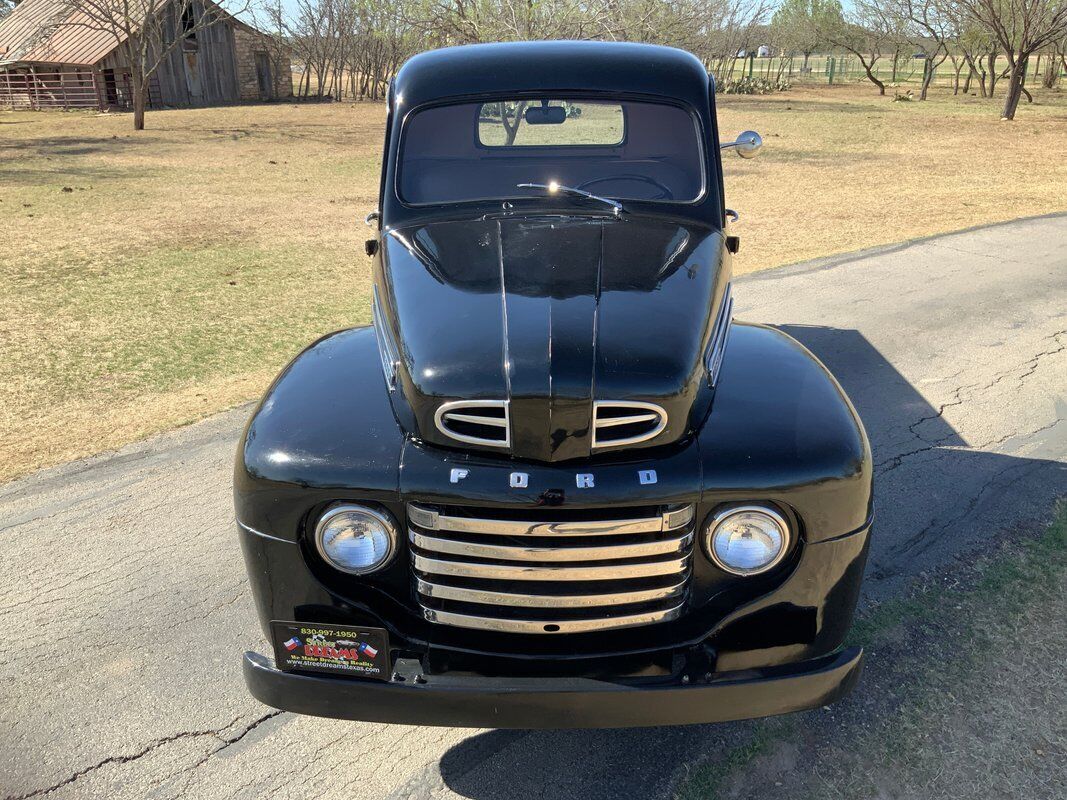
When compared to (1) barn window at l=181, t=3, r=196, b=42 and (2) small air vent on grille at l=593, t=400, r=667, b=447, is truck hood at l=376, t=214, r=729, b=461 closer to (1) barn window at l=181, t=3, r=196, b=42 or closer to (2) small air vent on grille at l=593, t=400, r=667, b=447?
(2) small air vent on grille at l=593, t=400, r=667, b=447

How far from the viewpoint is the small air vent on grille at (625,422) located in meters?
2.32

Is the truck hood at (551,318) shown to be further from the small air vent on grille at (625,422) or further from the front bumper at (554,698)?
the front bumper at (554,698)

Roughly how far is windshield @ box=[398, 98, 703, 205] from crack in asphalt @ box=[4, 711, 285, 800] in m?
2.10

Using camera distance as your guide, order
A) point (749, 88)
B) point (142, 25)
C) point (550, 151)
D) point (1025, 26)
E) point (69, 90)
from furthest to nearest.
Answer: point (749, 88)
point (69, 90)
point (142, 25)
point (1025, 26)
point (550, 151)

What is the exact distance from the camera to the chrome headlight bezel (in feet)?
7.55

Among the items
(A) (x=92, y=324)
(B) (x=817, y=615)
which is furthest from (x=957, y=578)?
(A) (x=92, y=324)

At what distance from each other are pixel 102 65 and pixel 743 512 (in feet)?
118

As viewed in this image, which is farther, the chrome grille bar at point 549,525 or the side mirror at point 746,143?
the side mirror at point 746,143

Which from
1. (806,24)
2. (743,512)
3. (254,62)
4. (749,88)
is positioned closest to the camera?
(743,512)

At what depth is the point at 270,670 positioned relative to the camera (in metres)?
2.32

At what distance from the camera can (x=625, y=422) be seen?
92.1 inches

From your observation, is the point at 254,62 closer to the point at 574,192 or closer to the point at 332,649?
the point at 574,192

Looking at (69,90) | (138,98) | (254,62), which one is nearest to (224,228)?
(138,98)

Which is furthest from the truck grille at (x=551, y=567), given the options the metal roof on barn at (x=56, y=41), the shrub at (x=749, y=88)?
the shrub at (x=749, y=88)
